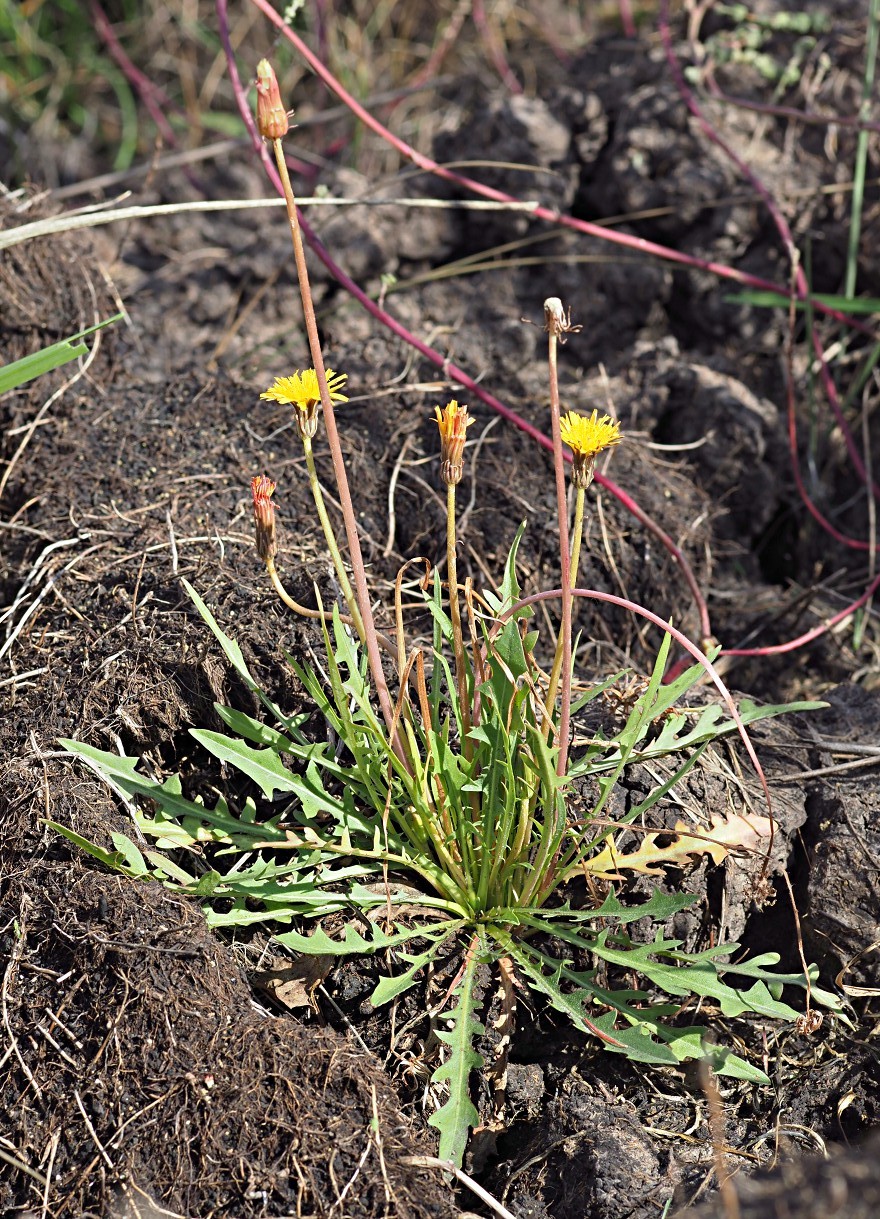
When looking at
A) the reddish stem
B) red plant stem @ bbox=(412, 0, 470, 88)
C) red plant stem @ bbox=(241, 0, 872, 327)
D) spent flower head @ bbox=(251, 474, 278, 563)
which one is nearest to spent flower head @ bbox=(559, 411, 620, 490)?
spent flower head @ bbox=(251, 474, 278, 563)

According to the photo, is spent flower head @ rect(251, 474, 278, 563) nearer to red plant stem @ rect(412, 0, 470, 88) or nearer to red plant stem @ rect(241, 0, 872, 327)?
red plant stem @ rect(241, 0, 872, 327)

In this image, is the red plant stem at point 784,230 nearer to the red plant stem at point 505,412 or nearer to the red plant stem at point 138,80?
the red plant stem at point 505,412

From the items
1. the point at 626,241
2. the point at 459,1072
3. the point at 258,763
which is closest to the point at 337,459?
the point at 258,763

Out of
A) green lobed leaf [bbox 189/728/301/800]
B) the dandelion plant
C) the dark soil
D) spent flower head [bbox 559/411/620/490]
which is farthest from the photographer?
green lobed leaf [bbox 189/728/301/800]

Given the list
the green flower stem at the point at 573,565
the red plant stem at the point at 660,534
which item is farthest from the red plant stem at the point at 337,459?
→ the red plant stem at the point at 660,534

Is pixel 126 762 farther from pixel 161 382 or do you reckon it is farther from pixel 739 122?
pixel 739 122

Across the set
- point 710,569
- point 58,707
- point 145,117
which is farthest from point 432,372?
point 145,117

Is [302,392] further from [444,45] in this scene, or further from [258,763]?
[444,45]

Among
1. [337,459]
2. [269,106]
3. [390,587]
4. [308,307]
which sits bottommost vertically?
[390,587]
